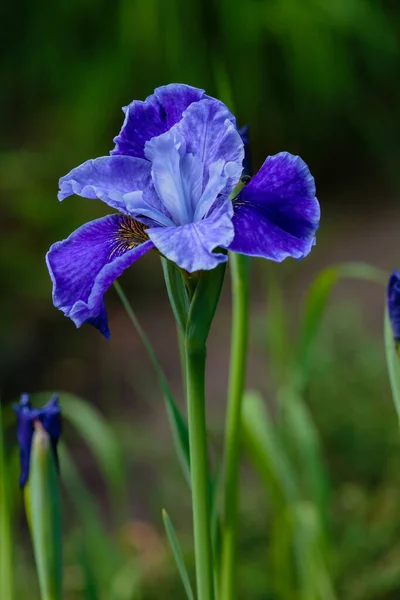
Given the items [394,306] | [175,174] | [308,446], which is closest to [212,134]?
[175,174]

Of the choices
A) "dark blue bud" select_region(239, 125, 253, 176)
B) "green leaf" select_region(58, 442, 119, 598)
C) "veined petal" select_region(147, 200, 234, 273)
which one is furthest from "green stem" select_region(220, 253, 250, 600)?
"green leaf" select_region(58, 442, 119, 598)

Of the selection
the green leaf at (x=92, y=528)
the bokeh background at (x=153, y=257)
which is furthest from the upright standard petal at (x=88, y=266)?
the bokeh background at (x=153, y=257)

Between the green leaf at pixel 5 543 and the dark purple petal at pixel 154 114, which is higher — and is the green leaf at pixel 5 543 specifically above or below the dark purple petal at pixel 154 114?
below

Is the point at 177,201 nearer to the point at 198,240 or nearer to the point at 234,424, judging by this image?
the point at 198,240

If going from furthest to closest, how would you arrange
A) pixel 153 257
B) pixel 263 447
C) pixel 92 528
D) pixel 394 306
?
1. pixel 153 257
2. pixel 92 528
3. pixel 263 447
4. pixel 394 306

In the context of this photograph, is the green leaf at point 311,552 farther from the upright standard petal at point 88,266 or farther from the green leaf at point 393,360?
the upright standard petal at point 88,266
